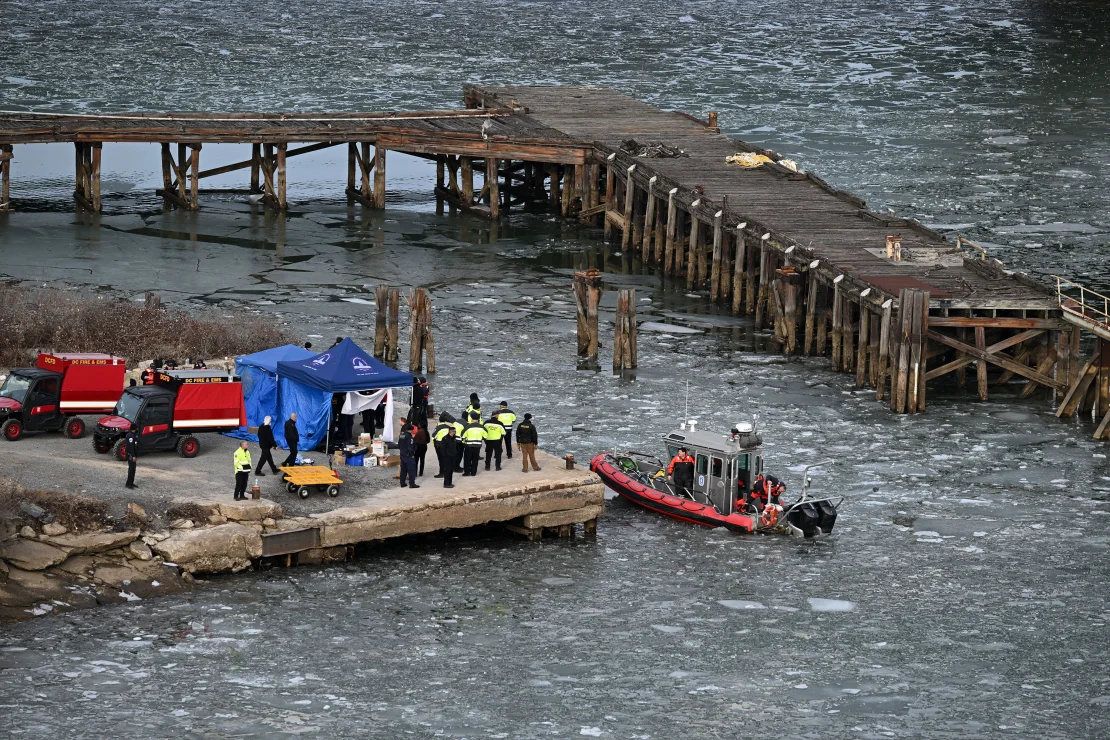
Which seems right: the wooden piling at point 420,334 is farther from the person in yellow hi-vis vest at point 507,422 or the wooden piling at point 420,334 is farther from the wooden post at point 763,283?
the person in yellow hi-vis vest at point 507,422

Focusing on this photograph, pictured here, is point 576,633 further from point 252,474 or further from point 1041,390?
point 1041,390

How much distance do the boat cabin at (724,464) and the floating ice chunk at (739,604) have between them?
12.2 feet

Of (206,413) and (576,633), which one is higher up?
(206,413)

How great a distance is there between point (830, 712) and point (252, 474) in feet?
35.0

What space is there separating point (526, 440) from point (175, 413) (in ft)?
19.4

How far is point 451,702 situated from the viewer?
83.0ft

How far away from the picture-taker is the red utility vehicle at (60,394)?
32094 millimetres

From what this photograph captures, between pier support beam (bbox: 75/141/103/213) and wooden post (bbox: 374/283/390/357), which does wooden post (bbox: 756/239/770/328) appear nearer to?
wooden post (bbox: 374/283/390/357)

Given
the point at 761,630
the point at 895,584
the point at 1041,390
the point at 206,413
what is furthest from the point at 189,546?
the point at 1041,390

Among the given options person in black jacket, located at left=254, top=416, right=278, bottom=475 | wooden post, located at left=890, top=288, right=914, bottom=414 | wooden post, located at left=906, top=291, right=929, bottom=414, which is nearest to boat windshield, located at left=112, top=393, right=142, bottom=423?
person in black jacket, located at left=254, top=416, right=278, bottom=475

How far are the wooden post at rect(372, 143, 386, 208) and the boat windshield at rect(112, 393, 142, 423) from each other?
31.1 m

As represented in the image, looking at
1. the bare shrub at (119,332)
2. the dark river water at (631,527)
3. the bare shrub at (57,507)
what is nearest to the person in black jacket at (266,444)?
the dark river water at (631,527)

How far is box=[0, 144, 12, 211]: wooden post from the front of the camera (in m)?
60.0

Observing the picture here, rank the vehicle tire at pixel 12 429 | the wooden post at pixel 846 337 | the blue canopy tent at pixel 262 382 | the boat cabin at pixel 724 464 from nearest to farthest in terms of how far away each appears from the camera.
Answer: the vehicle tire at pixel 12 429
the boat cabin at pixel 724 464
the blue canopy tent at pixel 262 382
the wooden post at pixel 846 337
